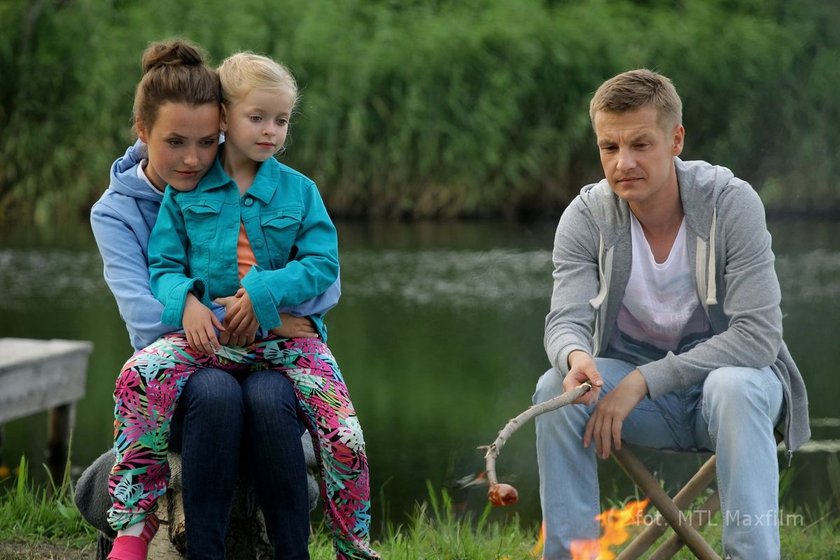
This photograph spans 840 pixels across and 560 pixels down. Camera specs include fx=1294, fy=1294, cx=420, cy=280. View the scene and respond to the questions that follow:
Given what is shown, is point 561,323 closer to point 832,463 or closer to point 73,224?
point 832,463

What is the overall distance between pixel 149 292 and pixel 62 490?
113 centimetres

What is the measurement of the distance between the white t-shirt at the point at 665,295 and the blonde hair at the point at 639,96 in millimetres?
214

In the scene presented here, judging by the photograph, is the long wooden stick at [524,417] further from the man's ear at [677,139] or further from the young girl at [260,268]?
the man's ear at [677,139]

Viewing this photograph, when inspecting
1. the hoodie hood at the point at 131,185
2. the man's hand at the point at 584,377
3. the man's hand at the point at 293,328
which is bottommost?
the man's hand at the point at 584,377

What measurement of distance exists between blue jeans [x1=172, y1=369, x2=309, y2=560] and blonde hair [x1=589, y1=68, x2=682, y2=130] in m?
0.83

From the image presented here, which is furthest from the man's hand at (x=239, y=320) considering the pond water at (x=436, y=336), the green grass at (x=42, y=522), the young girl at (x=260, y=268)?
the pond water at (x=436, y=336)

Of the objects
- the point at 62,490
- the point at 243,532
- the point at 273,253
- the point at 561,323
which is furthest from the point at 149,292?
the point at 62,490

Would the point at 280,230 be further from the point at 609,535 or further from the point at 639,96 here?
the point at 609,535

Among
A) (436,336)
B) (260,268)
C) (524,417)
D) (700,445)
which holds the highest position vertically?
(260,268)

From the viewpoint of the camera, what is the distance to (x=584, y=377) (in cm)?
242

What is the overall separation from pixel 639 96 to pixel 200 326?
948 mm

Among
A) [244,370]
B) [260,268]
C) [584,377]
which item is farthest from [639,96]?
[244,370]

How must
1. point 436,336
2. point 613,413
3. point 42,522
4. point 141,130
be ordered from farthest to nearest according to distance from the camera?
1. point 436,336
2. point 42,522
3. point 141,130
4. point 613,413

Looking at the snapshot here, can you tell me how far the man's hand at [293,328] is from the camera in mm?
2428
